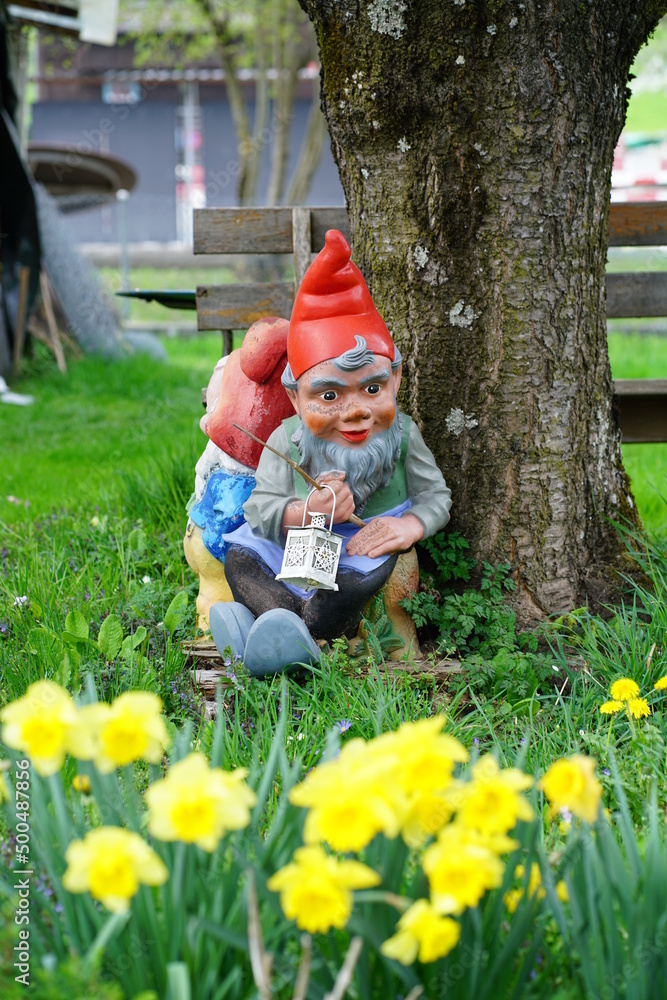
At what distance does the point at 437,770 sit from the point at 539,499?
1936 millimetres

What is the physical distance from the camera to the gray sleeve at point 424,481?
2793mm

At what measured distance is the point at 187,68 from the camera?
892 inches

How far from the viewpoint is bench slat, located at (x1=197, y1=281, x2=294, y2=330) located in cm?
433

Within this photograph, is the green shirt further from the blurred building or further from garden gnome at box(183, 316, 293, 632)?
the blurred building

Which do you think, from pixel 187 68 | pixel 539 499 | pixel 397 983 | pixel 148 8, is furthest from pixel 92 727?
pixel 187 68

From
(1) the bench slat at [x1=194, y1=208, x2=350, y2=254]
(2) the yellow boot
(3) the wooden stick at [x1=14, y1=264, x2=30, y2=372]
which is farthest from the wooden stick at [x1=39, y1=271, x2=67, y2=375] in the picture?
(2) the yellow boot

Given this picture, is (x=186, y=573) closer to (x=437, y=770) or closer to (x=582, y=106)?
(x=582, y=106)

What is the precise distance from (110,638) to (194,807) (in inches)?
69.7

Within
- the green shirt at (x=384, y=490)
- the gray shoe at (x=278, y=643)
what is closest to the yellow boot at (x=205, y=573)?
the green shirt at (x=384, y=490)

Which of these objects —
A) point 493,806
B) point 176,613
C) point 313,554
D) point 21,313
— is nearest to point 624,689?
point 313,554

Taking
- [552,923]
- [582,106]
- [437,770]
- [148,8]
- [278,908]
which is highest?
[148,8]

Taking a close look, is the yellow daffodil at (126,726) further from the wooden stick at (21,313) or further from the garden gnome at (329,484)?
the wooden stick at (21,313)

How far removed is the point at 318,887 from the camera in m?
1.10

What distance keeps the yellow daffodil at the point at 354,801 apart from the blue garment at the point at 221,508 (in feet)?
5.82
